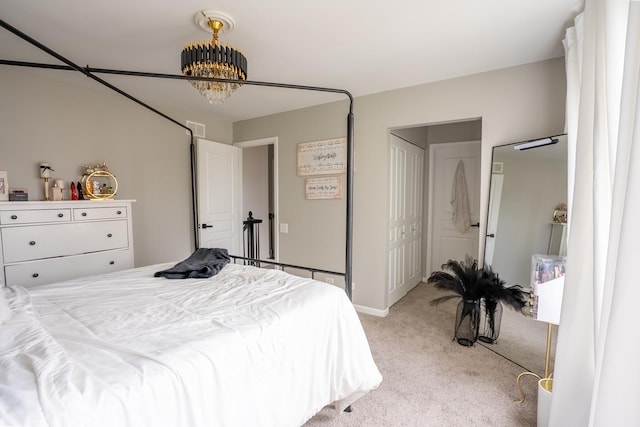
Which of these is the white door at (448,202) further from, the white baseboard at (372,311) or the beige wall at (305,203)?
the beige wall at (305,203)

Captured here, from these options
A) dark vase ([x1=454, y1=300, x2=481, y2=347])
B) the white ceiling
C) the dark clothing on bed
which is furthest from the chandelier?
dark vase ([x1=454, y1=300, x2=481, y2=347])

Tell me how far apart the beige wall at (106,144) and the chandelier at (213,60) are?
1.78 metres

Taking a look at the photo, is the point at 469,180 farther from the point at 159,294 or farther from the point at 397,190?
the point at 159,294

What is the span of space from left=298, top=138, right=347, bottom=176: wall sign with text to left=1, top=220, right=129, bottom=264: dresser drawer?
6.82ft

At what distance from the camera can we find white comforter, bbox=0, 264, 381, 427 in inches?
32.0

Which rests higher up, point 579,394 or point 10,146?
point 10,146

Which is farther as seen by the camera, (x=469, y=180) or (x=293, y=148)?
(x=469, y=180)

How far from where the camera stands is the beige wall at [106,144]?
2582 millimetres

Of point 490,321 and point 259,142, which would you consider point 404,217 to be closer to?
point 490,321

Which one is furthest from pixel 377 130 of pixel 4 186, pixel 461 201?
pixel 4 186

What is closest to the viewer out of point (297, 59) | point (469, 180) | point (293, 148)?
point (297, 59)

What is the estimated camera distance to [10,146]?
2.53m

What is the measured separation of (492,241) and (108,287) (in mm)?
2947

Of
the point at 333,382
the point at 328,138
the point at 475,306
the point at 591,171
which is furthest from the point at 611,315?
the point at 328,138
